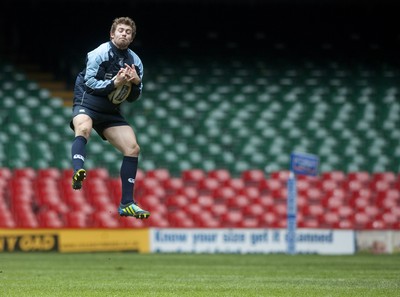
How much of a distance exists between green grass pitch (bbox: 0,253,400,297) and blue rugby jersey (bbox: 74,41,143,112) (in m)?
2.00

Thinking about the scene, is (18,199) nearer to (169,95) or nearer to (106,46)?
(169,95)

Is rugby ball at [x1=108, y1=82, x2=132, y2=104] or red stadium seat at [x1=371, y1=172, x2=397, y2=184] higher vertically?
red stadium seat at [x1=371, y1=172, x2=397, y2=184]

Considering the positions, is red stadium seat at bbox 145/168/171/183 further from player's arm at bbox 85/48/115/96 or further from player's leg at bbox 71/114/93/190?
player's arm at bbox 85/48/115/96

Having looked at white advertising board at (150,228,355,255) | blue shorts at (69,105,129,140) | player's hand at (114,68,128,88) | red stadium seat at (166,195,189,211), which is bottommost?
white advertising board at (150,228,355,255)

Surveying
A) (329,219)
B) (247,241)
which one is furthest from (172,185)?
(329,219)

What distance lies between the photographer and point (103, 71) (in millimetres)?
10750

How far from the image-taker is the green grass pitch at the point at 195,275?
9.90 m

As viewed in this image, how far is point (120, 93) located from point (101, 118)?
16.2 inches

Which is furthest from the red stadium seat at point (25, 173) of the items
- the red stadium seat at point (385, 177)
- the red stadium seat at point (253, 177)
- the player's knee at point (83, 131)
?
the player's knee at point (83, 131)

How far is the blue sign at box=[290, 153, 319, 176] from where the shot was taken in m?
17.8

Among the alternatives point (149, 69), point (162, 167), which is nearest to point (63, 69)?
point (149, 69)

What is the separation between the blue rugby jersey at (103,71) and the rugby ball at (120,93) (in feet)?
0.17

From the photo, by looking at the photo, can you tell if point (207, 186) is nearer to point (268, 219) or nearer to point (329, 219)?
point (268, 219)

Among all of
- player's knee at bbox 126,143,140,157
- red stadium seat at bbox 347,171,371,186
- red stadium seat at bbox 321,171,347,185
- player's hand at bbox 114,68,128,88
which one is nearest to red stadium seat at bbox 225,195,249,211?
red stadium seat at bbox 321,171,347,185
